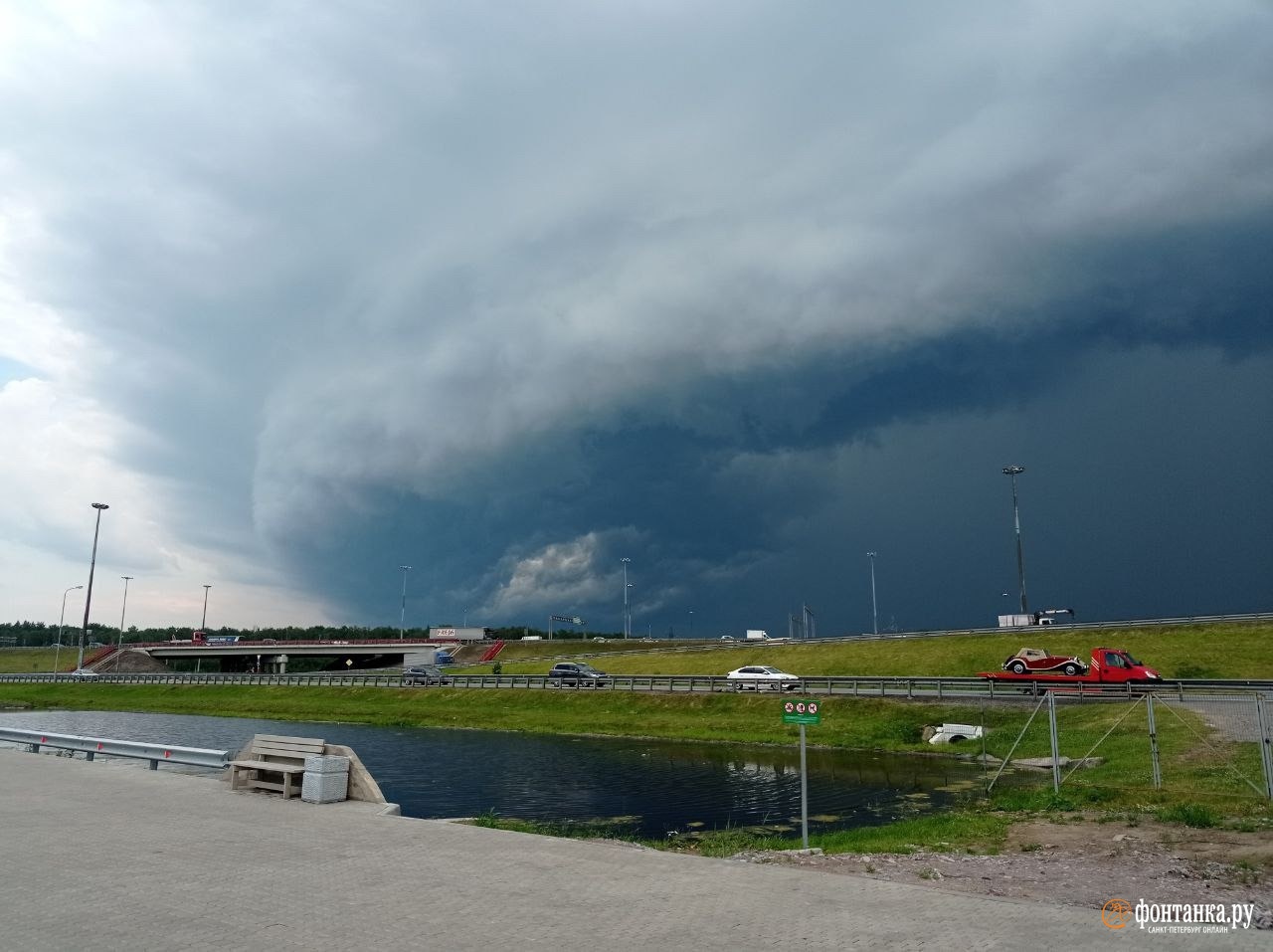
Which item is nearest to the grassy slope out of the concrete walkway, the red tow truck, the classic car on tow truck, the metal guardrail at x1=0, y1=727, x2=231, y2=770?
the concrete walkway

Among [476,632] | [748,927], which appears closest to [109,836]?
[748,927]

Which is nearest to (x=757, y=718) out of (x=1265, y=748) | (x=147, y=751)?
(x=1265, y=748)

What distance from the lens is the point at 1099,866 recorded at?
12.6 m

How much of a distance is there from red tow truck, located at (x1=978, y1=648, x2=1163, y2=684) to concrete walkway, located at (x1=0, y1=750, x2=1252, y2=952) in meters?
36.0

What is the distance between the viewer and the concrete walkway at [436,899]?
848 cm

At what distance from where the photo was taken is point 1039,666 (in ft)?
156

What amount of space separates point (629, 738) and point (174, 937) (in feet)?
120

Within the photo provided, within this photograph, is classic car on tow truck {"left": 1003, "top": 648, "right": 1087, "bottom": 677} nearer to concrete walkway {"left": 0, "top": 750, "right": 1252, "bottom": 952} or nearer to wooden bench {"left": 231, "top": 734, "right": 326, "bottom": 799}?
concrete walkway {"left": 0, "top": 750, "right": 1252, "bottom": 952}

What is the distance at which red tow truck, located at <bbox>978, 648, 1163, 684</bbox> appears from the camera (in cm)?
4203

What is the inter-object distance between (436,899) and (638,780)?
19497 mm

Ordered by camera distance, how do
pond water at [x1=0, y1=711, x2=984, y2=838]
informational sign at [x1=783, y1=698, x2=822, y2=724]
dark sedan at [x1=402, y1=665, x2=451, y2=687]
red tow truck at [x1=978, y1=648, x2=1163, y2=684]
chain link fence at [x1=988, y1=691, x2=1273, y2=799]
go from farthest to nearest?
1. dark sedan at [x1=402, y1=665, x2=451, y2=687]
2. red tow truck at [x1=978, y1=648, x2=1163, y2=684]
3. pond water at [x1=0, y1=711, x2=984, y2=838]
4. chain link fence at [x1=988, y1=691, x2=1273, y2=799]
5. informational sign at [x1=783, y1=698, x2=822, y2=724]

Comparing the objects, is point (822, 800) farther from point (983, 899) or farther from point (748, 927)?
point (748, 927)

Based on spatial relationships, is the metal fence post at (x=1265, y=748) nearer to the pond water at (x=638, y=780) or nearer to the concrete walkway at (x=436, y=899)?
the pond water at (x=638, y=780)

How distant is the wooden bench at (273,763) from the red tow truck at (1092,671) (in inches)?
1451
